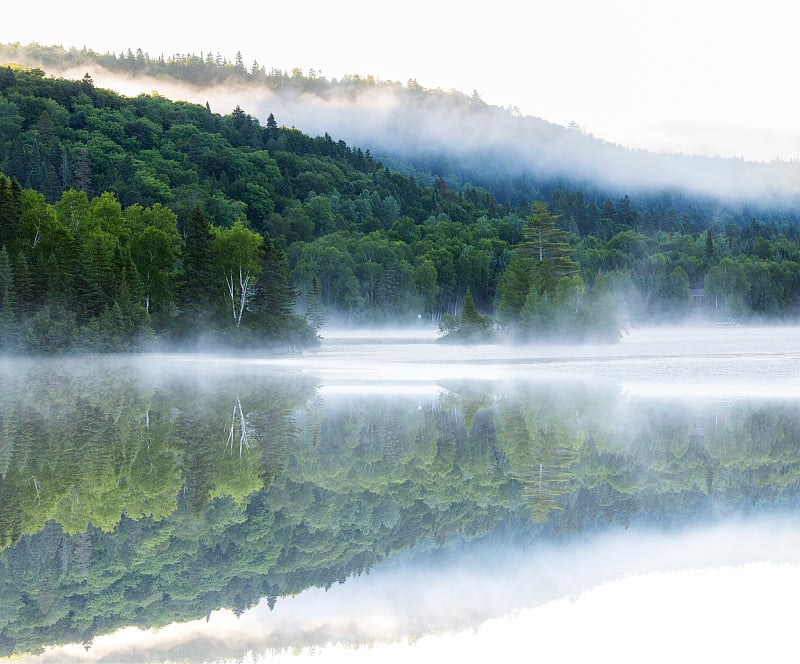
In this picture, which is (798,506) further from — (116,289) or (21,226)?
(21,226)

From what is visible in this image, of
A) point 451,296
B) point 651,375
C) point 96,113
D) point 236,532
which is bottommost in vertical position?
point 451,296

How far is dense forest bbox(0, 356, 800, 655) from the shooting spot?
34.1 feet

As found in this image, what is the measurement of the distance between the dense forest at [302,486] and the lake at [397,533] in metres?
0.05

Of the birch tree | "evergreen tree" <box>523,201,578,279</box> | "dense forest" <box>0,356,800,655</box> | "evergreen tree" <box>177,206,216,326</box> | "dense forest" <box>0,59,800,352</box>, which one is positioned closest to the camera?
"dense forest" <box>0,356,800,655</box>

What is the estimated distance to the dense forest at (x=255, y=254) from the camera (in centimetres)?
6275

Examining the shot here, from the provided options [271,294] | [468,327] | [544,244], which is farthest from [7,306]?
[544,244]

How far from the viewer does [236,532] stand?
486 inches

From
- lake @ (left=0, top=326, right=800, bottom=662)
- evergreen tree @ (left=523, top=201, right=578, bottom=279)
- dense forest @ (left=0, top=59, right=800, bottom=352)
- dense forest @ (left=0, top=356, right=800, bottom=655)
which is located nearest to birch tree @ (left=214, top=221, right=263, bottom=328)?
dense forest @ (left=0, top=59, right=800, bottom=352)

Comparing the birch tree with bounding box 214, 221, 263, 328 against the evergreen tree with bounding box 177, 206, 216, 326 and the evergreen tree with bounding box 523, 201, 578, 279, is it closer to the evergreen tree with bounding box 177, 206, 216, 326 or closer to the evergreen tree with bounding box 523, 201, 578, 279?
the evergreen tree with bounding box 177, 206, 216, 326

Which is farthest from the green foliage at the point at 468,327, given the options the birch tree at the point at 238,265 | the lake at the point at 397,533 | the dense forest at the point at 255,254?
the lake at the point at 397,533

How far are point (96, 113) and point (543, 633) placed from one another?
611ft

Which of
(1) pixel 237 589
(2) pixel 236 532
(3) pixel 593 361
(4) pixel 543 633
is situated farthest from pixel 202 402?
(3) pixel 593 361

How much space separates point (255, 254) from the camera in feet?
234

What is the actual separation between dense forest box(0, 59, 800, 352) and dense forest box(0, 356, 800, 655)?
37.6 m
